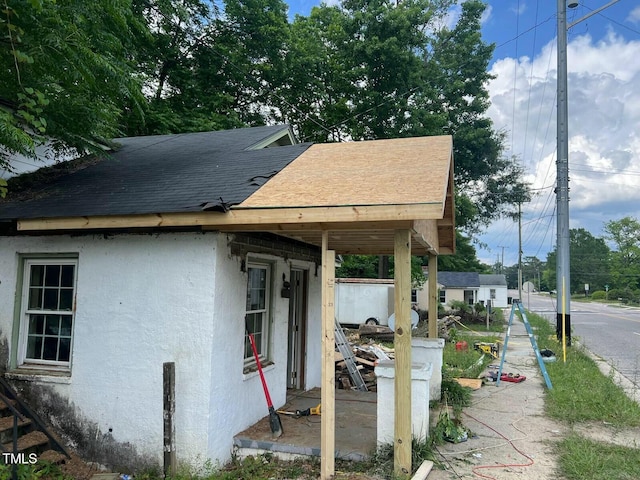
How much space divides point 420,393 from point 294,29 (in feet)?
76.4

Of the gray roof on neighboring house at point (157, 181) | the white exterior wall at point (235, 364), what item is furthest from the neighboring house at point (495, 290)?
the white exterior wall at point (235, 364)

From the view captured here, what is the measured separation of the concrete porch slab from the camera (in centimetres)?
520

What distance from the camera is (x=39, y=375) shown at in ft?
18.5

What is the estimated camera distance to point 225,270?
5.33 m

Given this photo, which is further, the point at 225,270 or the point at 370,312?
the point at 370,312

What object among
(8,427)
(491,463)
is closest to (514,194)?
(491,463)

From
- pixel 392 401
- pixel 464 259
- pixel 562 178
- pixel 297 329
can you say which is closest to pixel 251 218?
pixel 392 401

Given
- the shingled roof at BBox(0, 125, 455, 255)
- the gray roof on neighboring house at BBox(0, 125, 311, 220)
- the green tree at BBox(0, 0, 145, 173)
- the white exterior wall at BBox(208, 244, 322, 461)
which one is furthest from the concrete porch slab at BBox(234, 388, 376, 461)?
the green tree at BBox(0, 0, 145, 173)

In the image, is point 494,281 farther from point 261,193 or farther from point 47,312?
point 47,312

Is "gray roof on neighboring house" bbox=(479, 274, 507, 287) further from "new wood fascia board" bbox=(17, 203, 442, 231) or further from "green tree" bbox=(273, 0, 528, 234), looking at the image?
"new wood fascia board" bbox=(17, 203, 442, 231)

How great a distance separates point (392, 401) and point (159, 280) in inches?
118

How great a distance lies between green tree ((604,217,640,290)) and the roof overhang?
288 feet

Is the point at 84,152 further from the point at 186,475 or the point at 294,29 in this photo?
the point at 294,29

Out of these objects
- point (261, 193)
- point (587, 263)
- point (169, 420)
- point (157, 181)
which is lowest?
point (169, 420)
